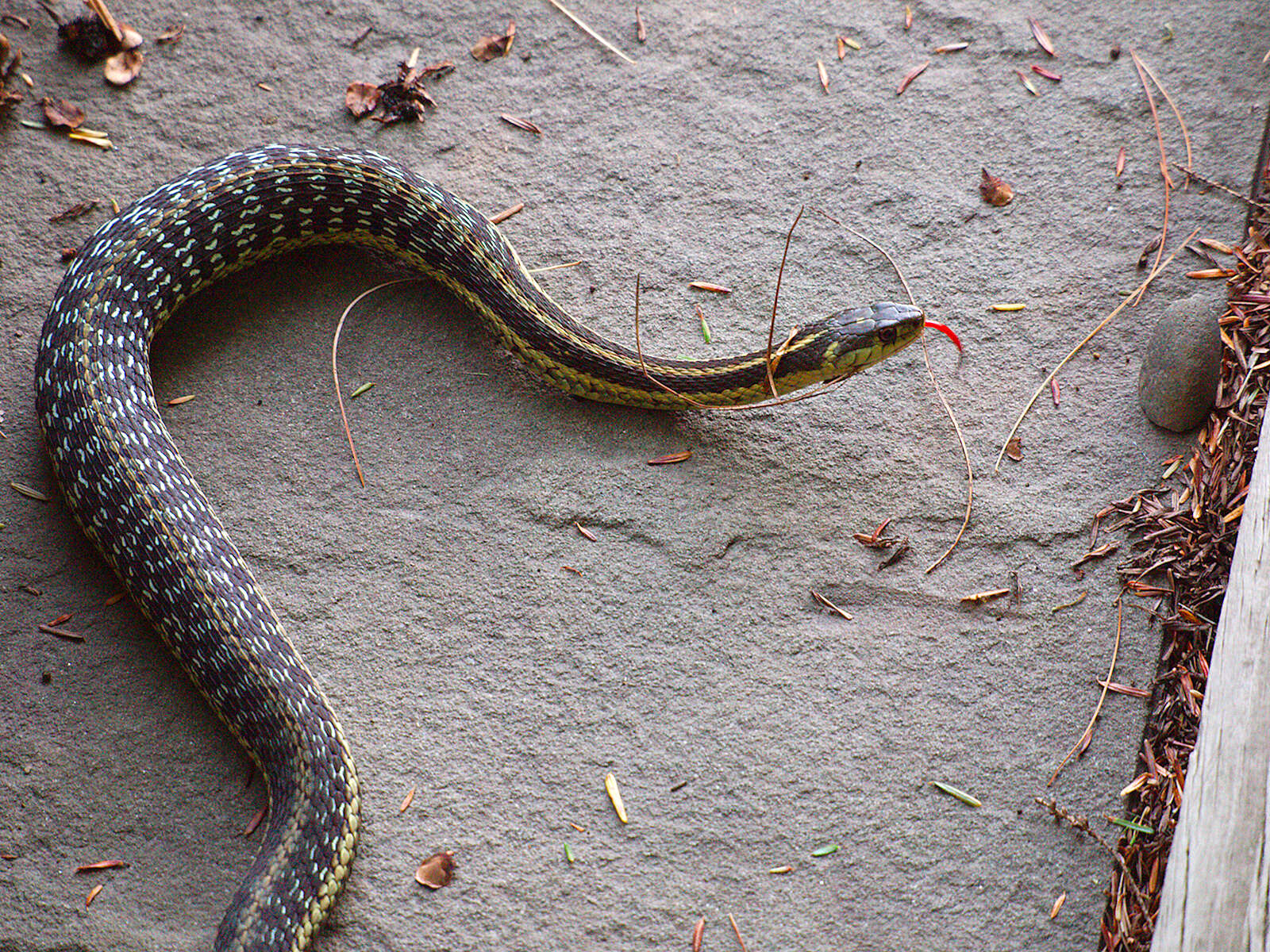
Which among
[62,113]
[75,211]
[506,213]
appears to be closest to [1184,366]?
[506,213]

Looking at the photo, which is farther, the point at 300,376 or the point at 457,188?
the point at 457,188

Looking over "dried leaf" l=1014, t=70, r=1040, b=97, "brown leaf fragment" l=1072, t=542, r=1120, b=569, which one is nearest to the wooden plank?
"brown leaf fragment" l=1072, t=542, r=1120, b=569

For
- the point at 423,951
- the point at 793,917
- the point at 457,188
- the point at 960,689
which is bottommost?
the point at 423,951

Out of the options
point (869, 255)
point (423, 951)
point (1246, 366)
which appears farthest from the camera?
point (869, 255)

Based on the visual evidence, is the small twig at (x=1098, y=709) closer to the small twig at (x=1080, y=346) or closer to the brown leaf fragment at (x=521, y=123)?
the small twig at (x=1080, y=346)

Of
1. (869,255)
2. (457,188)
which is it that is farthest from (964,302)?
(457,188)

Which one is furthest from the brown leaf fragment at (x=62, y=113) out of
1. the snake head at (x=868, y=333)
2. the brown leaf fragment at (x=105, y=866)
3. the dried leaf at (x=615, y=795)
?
the dried leaf at (x=615, y=795)

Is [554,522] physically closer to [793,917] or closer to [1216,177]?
[793,917]
